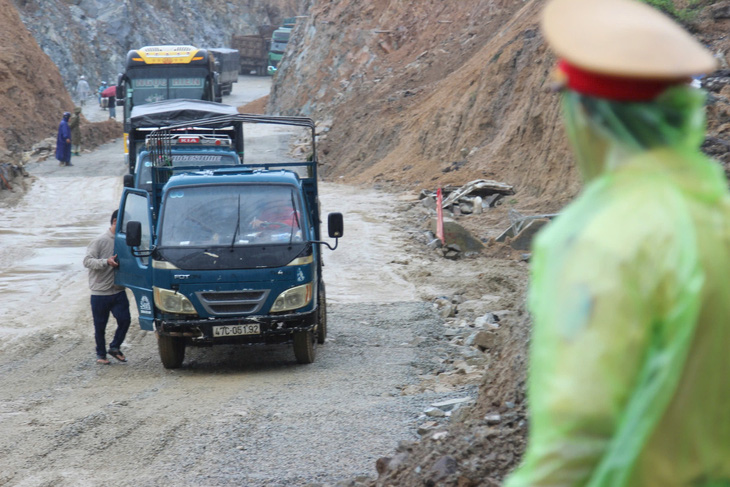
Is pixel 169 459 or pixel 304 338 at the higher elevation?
pixel 169 459

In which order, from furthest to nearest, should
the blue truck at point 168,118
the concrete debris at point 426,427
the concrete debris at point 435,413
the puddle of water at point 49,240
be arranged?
the blue truck at point 168,118, the puddle of water at point 49,240, the concrete debris at point 435,413, the concrete debris at point 426,427

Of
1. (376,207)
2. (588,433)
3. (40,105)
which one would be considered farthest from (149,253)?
(40,105)

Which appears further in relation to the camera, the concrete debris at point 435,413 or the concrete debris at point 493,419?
the concrete debris at point 435,413

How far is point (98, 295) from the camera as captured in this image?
10375 mm

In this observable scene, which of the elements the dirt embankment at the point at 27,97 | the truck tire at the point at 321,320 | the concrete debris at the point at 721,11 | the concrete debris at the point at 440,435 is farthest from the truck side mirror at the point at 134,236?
the dirt embankment at the point at 27,97

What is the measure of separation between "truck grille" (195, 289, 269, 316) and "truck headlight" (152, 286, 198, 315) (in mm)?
228

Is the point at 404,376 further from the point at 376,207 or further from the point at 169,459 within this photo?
the point at 376,207

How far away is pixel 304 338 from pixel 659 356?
8408 mm

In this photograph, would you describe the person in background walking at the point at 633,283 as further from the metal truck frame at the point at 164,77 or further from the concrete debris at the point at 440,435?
the metal truck frame at the point at 164,77

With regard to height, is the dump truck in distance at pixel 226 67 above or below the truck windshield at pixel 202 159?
below

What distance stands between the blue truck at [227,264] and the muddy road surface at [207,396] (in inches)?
21.2

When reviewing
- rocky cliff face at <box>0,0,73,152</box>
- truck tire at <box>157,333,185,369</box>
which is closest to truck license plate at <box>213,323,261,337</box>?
truck tire at <box>157,333,185,369</box>

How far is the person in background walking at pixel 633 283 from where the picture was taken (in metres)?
1.61

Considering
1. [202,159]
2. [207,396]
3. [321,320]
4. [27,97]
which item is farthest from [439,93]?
[207,396]
